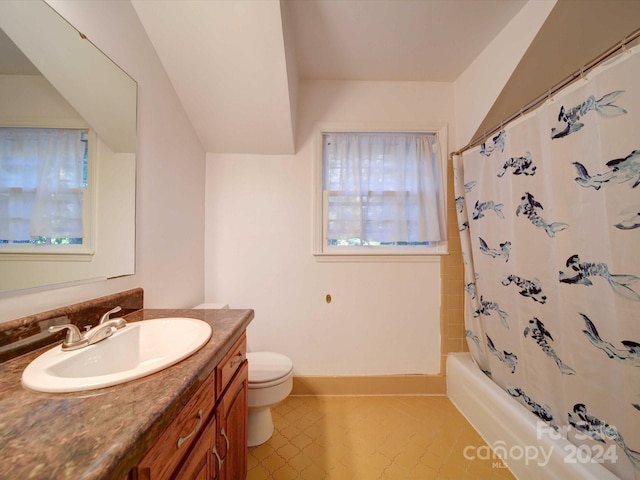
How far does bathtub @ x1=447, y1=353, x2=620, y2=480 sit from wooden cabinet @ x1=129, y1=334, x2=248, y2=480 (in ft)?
4.20

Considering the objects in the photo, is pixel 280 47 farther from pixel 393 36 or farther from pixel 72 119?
pixel 72 119

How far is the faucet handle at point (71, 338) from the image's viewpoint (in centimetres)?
69

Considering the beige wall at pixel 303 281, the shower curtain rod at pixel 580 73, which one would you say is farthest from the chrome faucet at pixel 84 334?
the shower curtain rod at pixel 580 73

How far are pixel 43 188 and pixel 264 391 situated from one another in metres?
1.28

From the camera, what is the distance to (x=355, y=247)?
1.85 m

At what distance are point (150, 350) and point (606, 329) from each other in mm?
1742

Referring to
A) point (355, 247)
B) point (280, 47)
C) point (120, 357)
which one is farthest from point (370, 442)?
point (280, 47)

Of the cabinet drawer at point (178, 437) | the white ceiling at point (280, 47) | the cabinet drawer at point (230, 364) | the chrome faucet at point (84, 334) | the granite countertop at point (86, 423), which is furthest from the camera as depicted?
the white ceiling at point (280, 47)

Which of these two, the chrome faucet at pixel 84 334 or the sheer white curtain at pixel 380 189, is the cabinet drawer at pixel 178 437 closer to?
the chrome faucet at pixel 84 334

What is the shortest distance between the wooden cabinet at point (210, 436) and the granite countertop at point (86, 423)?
9 centimetres

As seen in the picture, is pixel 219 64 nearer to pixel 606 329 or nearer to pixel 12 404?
pixel 12 404

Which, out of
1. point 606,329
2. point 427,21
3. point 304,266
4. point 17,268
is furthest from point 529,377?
point 17,268

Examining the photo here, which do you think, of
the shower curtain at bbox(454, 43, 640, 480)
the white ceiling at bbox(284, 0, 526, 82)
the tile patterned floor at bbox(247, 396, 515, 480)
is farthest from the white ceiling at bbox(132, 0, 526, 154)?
the tile patterned floor at bbox(247, 396, 515, 480)

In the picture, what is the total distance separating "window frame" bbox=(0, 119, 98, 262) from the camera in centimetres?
71
